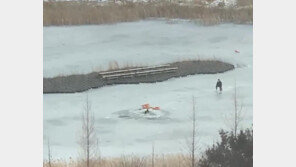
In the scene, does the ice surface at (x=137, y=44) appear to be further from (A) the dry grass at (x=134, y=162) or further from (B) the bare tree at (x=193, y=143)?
(A) the dry grass at (x=134, y=162)

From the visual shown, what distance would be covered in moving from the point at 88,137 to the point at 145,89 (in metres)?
0.89

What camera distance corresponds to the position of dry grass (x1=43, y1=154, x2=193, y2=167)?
5.89m

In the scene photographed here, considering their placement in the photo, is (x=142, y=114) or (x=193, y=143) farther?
(x=142, y=114)

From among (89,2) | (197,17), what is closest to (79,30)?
(89,2)

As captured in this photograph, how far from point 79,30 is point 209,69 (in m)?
1.59

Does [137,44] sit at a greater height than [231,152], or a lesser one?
greater

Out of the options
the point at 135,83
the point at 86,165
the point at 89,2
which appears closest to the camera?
the point at 86,165

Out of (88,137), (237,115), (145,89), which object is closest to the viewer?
(88,137)

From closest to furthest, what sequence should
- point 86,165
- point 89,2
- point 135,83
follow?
point 86,165 < point 135,83 < point 89,2

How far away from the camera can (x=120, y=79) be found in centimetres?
645

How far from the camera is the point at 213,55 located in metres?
6.68

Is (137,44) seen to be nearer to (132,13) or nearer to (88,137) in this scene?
(132,13)

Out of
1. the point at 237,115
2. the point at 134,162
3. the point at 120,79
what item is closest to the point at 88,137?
the point at 134,162

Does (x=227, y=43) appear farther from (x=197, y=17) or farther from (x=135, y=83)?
(x=135, y=83)
